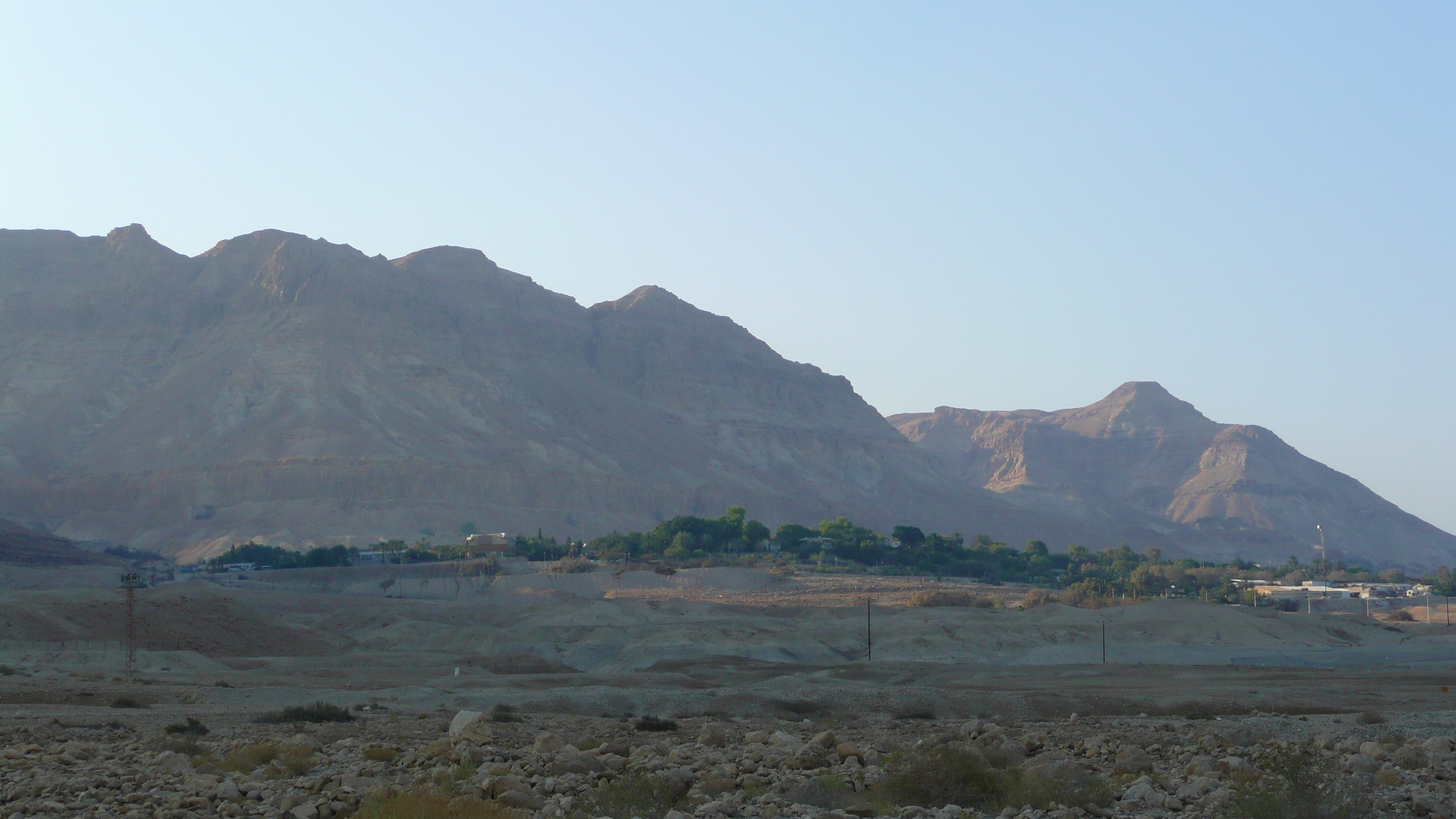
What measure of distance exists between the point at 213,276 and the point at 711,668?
6583 inches

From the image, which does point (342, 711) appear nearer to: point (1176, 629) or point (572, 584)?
point (1176, 629)

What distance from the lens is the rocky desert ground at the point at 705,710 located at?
14.0m

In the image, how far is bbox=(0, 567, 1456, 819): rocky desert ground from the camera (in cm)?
1396

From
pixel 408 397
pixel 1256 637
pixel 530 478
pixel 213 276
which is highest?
pixel 213 276

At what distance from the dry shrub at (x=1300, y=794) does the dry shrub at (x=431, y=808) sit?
23.9 ft

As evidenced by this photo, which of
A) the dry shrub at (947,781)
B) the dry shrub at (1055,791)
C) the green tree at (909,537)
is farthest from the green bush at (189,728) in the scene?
the green tree at (909,537)

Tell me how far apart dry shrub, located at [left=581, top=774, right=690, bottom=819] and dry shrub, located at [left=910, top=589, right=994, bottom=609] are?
63.9 metres

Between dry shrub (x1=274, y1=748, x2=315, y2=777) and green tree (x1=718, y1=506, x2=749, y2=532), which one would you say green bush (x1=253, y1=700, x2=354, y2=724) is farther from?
green tree (x1=718, y1=506, x2=749, y2=532)

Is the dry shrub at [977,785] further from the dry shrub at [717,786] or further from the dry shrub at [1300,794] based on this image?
the dry shrub at [717,786]

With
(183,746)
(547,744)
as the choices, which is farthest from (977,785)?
(183,746)

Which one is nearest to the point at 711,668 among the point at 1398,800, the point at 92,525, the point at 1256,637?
the point at 1256,637

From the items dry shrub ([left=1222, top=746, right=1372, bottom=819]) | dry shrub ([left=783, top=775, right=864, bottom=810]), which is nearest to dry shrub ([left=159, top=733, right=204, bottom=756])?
dry shrub ([left=783, top=775, right=864, bottom=810])

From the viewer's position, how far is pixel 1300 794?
12.7 meters

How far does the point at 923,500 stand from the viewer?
632 ft
